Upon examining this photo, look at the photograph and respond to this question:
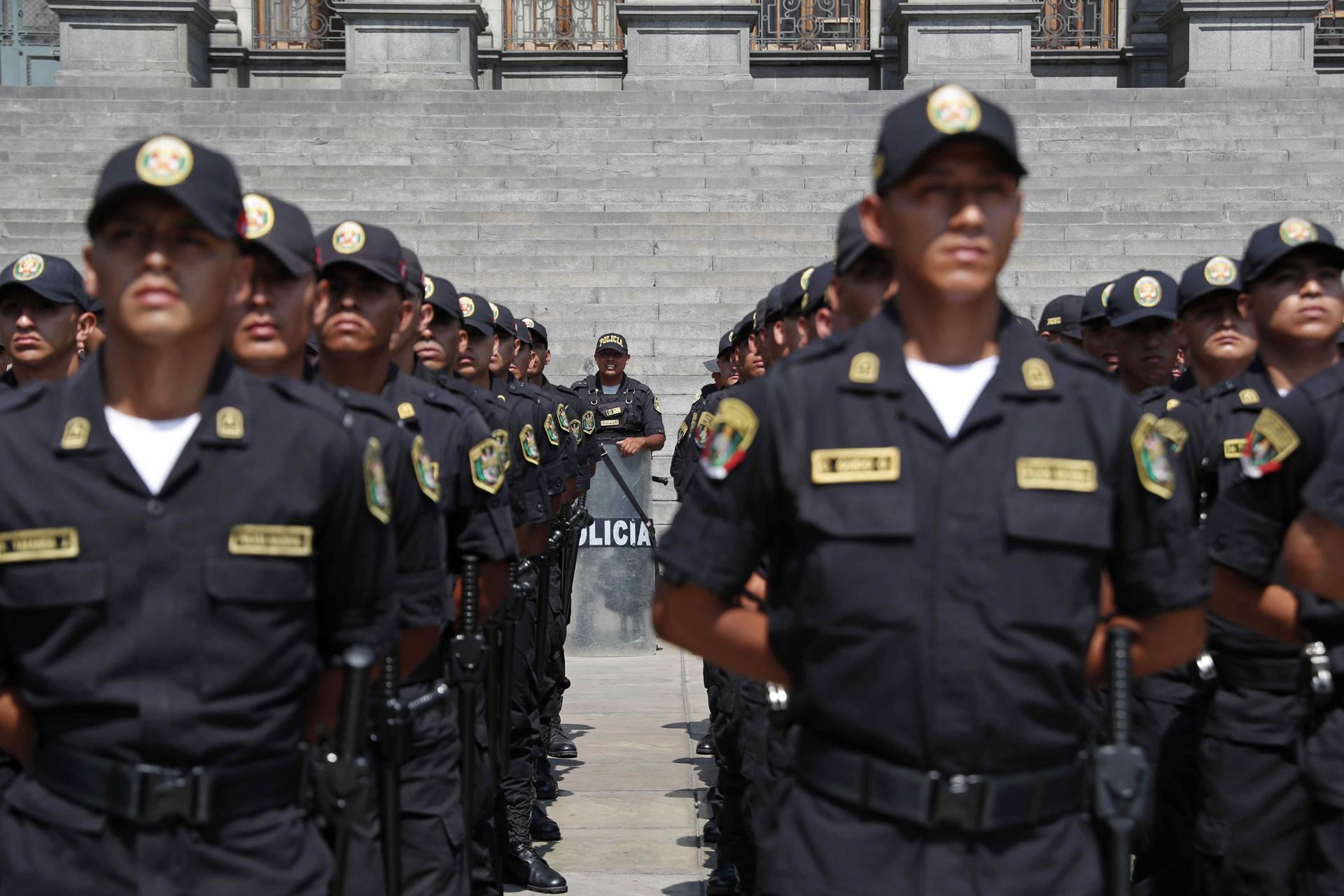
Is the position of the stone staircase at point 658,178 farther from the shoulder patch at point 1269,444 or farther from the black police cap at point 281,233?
the shoulder patch at point 1269,444

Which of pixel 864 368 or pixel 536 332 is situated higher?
pixel 536 332

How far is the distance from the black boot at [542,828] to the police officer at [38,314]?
9.78 feet

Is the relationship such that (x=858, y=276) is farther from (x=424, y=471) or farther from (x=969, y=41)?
(x=969, y=41)

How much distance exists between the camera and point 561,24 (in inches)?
1046

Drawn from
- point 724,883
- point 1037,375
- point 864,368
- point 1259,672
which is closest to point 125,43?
point 724,883

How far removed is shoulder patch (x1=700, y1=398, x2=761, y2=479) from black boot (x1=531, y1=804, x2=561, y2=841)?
5.30m

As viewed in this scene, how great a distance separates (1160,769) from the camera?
6133 mm

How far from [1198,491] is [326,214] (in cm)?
1288

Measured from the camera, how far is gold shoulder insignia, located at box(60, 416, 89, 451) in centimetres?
316

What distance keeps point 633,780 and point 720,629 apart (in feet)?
21.2

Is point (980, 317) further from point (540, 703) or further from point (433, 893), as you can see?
point (540, 703)

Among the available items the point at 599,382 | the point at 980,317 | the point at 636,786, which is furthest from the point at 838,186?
the point at 980,317

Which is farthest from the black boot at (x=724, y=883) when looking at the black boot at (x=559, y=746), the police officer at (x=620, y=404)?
the police officer at (x=620, y=404)

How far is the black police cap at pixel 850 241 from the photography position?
15.2 feet
